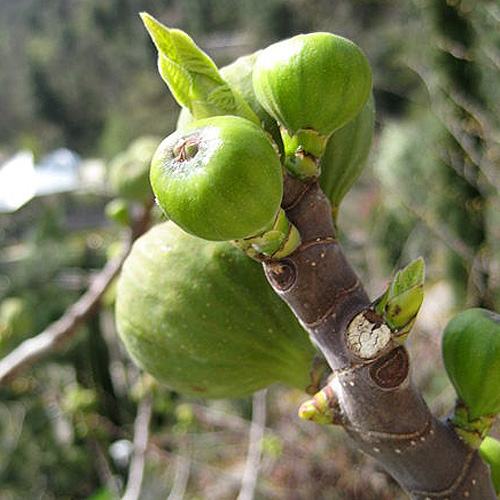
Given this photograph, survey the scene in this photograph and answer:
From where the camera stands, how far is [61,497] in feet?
12.2

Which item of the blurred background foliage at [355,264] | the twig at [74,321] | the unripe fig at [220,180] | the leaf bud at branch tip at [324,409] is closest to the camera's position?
the unripe fig at [220,180]

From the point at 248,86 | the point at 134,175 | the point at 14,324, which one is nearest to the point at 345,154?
the point at 248,86

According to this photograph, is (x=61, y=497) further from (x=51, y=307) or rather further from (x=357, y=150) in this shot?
(x=357, y=150)

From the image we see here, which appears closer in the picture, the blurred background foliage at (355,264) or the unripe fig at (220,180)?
the unripe fig at (220,180)

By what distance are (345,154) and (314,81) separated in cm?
14

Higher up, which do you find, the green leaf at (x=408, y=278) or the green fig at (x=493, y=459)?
the green leaf at (x=408, y=278)

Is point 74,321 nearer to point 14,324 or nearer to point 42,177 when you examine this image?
point 14,324

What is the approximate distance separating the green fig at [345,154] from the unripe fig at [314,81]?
0.10m

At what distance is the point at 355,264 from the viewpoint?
2.98m

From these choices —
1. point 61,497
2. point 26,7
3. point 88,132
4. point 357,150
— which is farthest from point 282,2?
point 357,150

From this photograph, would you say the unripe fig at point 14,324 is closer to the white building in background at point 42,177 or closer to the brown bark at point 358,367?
the white building in background at point 42,177

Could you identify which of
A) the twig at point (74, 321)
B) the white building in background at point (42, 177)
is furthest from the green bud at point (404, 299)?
the white building in background at point (42, 177)

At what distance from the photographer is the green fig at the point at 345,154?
1.64 feet

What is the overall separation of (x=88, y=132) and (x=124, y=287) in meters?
20.5
